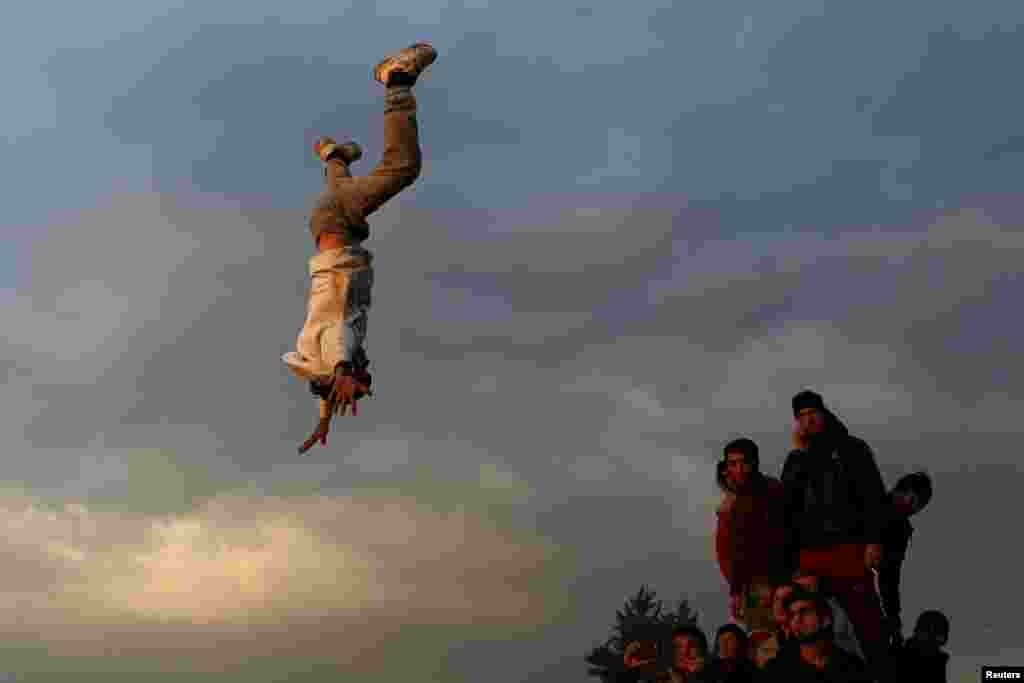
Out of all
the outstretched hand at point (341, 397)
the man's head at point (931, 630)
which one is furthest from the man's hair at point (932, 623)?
the outstretched hand at point (341, 397)

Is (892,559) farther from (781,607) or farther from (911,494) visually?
(781,607)

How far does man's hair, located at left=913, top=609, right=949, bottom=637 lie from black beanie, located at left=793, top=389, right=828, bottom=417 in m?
1.78

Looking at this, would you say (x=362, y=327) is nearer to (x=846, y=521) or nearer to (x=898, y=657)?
(x=846, y=521)

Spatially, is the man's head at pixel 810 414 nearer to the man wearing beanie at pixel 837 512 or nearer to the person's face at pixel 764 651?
the man wearing beanie at pixel 837 512

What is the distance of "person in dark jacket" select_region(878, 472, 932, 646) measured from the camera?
10.6 meters

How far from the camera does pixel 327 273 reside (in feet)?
41.7

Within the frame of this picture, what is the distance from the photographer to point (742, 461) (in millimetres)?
10914

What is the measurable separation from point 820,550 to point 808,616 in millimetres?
1512

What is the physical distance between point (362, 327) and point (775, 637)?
478 cm

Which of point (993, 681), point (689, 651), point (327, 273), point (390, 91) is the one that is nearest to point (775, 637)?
point (689, 651)

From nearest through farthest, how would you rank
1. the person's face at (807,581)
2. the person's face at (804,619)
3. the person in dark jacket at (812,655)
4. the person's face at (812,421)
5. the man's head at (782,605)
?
the person in dark jacket at (812,655) < the person's face at (804,619) < the man's head at (782,605) < the person's face at (807,581) < the person's face at (812,421)

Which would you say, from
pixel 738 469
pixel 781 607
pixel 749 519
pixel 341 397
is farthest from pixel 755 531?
pixel 341 397

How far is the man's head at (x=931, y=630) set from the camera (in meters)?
10.7

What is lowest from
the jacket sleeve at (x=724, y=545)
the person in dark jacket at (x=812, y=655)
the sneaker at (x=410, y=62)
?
the person in dark jacket at (x=812, y=655)
